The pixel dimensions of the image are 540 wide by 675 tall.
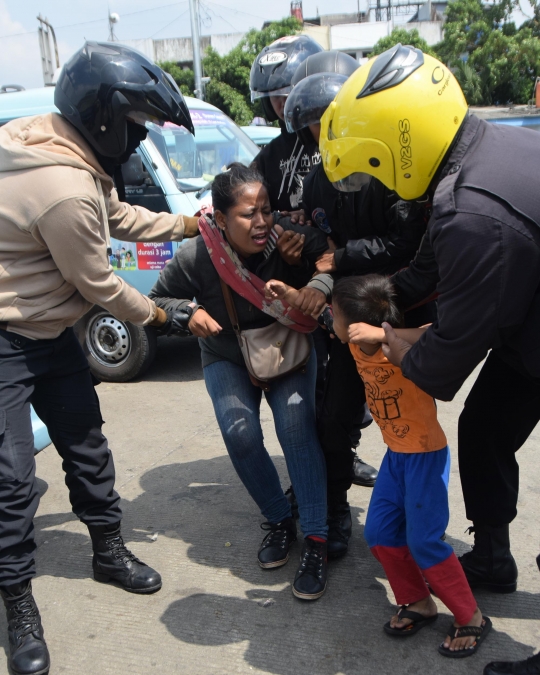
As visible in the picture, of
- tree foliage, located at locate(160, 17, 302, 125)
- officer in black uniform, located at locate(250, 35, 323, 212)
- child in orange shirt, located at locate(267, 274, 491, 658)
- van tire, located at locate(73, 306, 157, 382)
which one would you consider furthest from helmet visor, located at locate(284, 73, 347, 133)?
tree foliage, located at locate(160, 17, 302, 125)

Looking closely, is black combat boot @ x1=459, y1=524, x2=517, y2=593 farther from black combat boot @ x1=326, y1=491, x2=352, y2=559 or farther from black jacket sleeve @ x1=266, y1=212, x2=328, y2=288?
black jacket sleeve @ x1=266, y1=212, x2=328, y2=288

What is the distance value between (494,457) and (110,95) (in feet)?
6.34

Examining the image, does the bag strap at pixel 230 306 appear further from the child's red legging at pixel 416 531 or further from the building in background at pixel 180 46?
the building in background at pixel 180 46

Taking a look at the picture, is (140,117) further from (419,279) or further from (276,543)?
(276,543)

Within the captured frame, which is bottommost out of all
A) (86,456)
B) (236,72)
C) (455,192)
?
(236,72)

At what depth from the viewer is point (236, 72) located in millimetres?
24453

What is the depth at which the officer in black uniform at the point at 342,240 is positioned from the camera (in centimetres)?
259

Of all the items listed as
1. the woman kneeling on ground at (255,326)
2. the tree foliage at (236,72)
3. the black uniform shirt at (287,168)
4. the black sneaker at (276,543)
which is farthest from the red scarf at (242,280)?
the tree foliage at (236,72)

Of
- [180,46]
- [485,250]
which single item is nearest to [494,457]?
[485,250]

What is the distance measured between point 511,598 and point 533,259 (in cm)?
151

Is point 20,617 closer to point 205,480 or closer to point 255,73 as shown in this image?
point 205,480

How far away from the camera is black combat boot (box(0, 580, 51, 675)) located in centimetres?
243

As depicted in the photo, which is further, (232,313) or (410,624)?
(232,313)

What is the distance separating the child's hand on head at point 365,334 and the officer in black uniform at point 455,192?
1.7 inches
